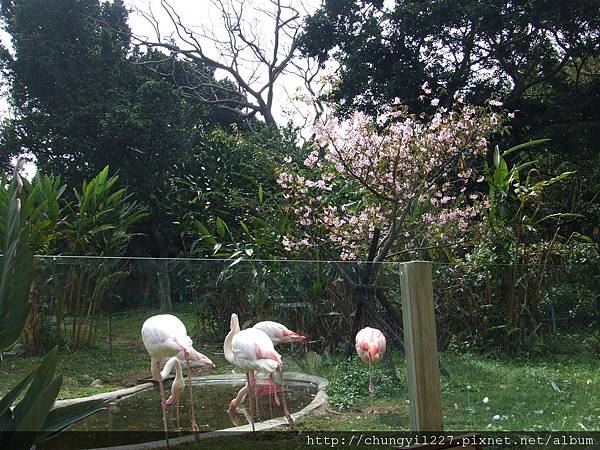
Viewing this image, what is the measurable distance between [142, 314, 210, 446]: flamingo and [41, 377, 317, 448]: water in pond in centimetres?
3

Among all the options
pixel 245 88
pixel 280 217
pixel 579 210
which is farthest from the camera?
pixel 245 88

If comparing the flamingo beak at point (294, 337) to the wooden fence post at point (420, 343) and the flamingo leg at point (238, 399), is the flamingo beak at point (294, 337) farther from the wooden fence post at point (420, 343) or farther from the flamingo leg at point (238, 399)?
the wooden fence post at point (420, 343)

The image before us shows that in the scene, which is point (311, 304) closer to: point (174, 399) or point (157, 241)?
point (174, 399)

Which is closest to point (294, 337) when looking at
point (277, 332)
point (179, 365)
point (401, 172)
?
point (277, 332)

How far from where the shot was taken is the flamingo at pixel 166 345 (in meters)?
2.63

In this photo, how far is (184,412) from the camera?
2.66 metres

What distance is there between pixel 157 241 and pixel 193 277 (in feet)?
32.6

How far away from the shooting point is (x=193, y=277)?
8.87 ft

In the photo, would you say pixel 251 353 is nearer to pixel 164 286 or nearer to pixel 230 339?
pixel 230 339

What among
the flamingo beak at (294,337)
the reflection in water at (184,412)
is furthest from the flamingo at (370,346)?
the reflection in water at (184,412)

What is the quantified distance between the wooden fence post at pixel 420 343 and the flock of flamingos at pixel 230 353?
0.78m

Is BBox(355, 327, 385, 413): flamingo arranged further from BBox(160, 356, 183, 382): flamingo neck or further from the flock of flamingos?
BBox(160, 356, 183, 382): flamingo neck

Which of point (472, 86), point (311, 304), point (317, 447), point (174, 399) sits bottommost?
point (317, 447)

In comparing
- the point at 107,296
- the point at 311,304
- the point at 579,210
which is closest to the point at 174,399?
the point at 107,296
